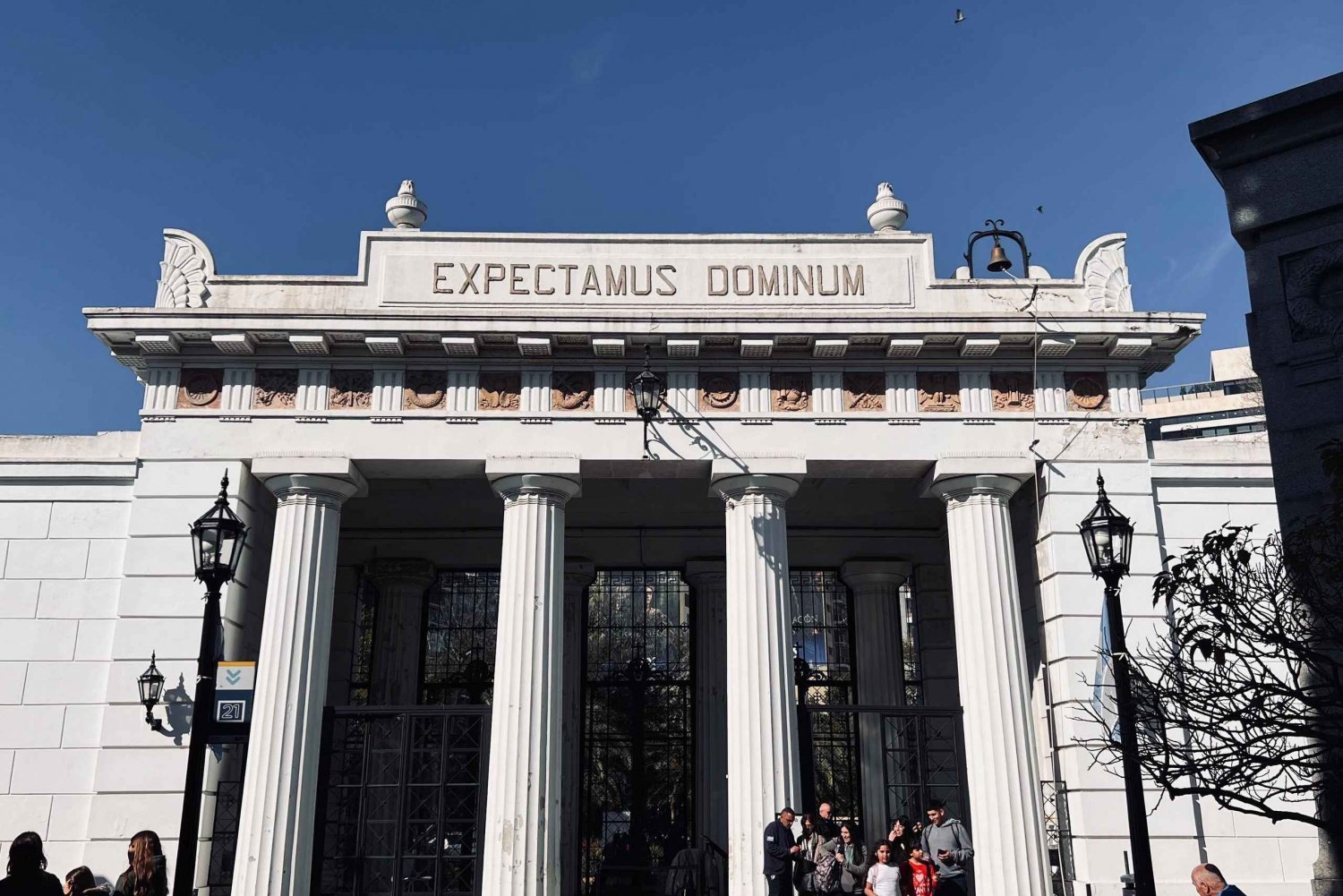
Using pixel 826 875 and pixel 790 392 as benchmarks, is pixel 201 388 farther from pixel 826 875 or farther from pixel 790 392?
pixel 826 875

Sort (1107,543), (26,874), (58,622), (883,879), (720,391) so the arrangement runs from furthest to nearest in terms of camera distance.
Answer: (720,391) < (58,622) < (883,879) < (1107,543) < (26,874)

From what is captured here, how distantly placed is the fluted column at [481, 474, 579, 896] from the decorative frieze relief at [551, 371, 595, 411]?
1240 mm

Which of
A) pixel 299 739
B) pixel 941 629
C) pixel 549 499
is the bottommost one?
pixel 299 739

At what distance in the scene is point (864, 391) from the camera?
750 inches

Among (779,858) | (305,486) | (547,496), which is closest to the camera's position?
(779,858)

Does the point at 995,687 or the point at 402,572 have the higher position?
the point at 402,572

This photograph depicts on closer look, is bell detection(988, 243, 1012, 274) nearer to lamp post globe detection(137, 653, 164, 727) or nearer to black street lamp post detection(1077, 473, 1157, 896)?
black street lamp post detection(1077, 473, 1157, 896)

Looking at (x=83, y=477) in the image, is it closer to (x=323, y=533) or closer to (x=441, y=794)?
(x=323, y=533)

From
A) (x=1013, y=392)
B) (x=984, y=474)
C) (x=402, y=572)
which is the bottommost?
(x=402, y=572)

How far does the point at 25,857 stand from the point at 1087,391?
16452 mm

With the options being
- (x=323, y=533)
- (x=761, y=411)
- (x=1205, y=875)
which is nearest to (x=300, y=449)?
(x=323, y=533)

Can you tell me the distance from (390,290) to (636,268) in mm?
4161

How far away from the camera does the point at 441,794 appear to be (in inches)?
698

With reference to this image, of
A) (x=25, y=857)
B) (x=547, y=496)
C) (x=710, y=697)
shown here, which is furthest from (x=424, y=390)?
(x=25, y=857)
